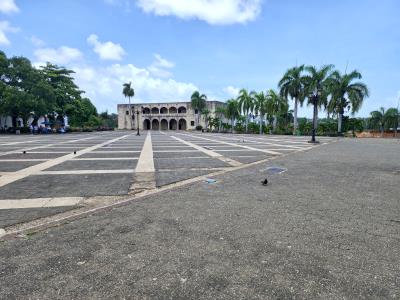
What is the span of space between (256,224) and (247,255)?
1.05 metres

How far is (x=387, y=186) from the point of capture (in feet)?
23.0

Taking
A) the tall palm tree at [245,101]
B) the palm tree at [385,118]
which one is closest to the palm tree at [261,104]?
the tall palm tree at [245,101]

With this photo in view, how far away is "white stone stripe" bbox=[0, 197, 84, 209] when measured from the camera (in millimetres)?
5324

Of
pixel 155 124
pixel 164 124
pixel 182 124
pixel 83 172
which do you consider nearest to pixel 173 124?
pixel 182 124

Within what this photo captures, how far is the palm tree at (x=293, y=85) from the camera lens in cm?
3869

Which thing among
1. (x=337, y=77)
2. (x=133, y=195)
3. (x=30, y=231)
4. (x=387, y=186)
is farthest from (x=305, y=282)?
(x=337, y=77)

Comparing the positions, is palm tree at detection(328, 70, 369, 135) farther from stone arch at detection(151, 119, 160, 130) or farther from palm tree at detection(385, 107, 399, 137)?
stone arch at detection(151, 119, 160, 130)

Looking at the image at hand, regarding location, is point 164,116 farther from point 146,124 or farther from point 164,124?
point 146,124

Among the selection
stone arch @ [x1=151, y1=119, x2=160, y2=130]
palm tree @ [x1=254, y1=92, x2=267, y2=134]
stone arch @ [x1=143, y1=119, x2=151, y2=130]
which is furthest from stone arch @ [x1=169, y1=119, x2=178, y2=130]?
palm tree @ [x1=254, y1=92, x2=267, y2=134]

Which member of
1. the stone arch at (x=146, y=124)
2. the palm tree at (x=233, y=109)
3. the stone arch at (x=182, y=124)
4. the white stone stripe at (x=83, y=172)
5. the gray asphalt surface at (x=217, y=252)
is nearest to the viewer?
the gray asphalt surface at (x=217, y=252)

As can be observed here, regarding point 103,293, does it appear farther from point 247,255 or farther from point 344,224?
point 344,224

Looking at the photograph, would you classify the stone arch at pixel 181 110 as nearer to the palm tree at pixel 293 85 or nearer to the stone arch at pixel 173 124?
the stone arch at pixel 173 124

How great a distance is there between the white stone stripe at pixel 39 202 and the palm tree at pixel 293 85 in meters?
37.3

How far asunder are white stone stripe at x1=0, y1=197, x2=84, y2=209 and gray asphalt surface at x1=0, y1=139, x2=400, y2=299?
1.13 meters
